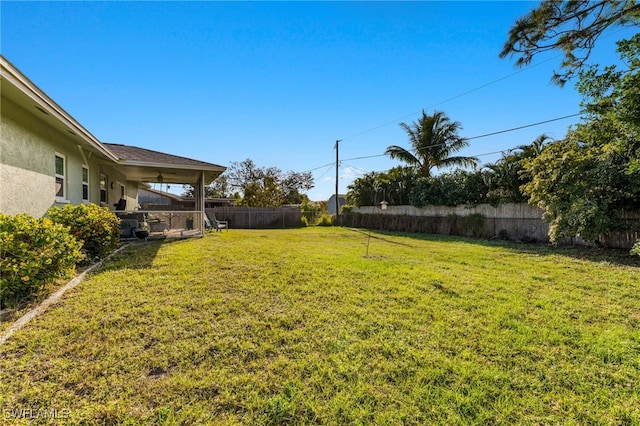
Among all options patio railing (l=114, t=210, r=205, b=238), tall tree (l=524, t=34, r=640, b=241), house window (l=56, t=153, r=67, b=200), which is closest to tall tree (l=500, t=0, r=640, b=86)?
tall tree (l=524, t=34, r=640, b=241)

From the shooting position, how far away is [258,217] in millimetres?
21625

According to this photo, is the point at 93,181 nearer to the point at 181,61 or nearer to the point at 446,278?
the point at 181,61

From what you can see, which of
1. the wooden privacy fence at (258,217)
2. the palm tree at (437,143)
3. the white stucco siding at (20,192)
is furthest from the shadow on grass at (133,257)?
the palm tree at (437,143)

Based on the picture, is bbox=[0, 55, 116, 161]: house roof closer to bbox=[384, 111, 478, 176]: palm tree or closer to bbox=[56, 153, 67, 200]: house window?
bbox=[56, 153, 67, 200]: house window

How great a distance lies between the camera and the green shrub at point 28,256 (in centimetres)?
331

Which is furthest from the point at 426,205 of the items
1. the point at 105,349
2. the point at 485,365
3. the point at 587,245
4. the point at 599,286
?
the point at 105,349

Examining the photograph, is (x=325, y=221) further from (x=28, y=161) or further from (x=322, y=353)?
(x=322, y=353)

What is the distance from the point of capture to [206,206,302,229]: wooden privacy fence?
21.2 m

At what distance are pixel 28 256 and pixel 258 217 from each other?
18.2m

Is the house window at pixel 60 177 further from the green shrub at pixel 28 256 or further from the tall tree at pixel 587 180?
the tall tree at pixel 587 180

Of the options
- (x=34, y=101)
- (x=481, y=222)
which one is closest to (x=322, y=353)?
(x=34, y=101)

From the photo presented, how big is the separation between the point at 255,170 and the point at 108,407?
113 feet

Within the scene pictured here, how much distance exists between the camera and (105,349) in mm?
2762

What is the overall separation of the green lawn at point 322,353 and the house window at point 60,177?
3281 mm
